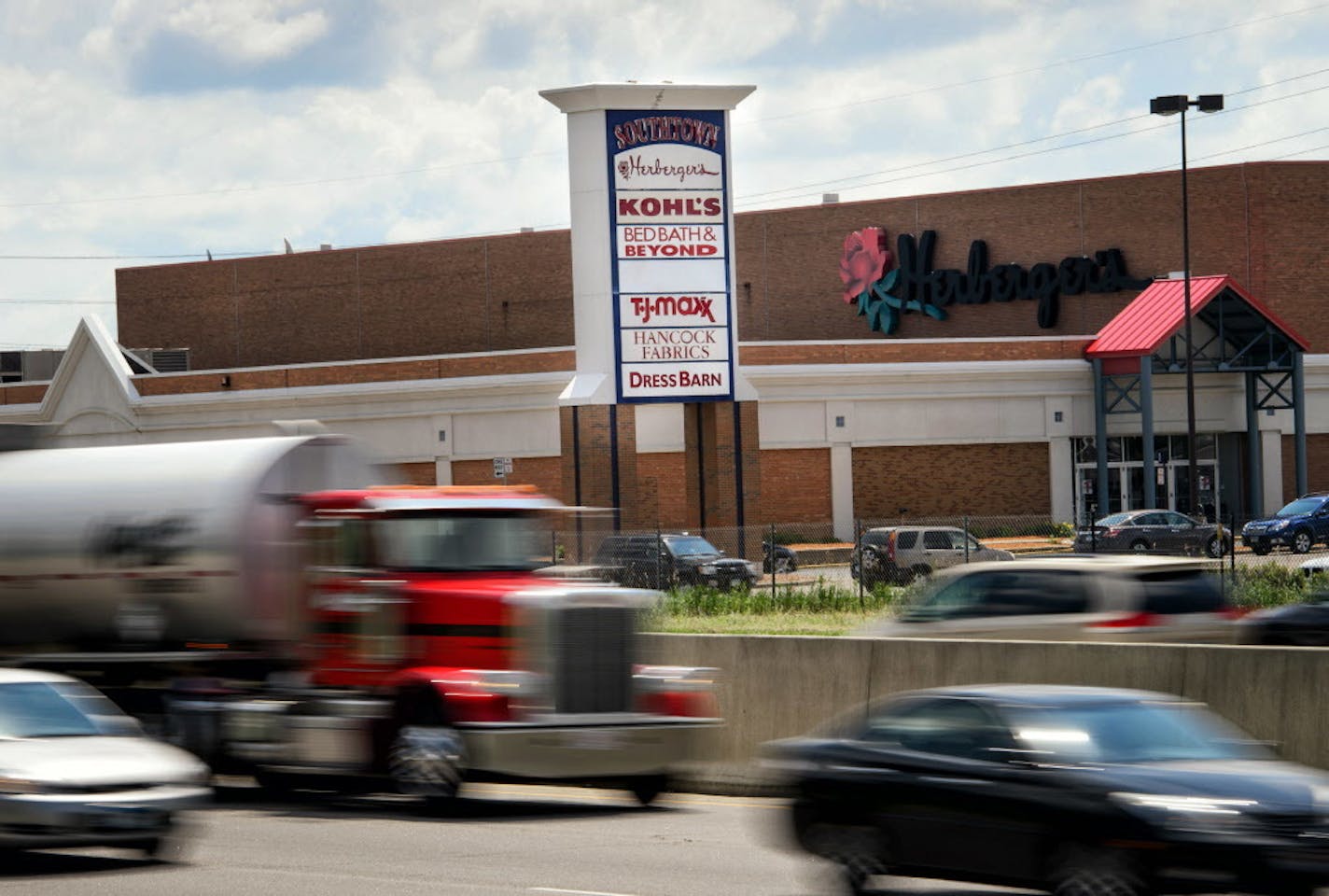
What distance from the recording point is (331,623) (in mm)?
17078

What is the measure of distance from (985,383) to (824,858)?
45.8 meters

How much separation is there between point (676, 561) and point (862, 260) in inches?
1228

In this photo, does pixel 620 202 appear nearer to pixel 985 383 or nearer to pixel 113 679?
pixel 985 383

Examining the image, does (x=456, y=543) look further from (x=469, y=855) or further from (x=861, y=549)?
(x=861, y=549)

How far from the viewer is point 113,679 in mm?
18969

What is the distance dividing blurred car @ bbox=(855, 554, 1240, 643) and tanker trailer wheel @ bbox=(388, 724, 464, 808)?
494 centimetres

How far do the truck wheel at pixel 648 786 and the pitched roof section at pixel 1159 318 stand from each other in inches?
1599

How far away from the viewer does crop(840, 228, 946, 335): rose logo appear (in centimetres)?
6588

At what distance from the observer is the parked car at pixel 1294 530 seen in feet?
154

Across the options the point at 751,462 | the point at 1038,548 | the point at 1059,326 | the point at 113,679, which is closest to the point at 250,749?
the point at 113,679

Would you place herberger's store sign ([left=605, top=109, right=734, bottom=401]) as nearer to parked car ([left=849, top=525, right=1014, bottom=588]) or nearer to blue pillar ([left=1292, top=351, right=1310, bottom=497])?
parked car ([left=849, top=525, right=1014, bottom=588])

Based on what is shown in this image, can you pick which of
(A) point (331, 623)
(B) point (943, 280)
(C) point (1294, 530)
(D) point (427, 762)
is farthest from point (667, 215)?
(D) point (427, 762)

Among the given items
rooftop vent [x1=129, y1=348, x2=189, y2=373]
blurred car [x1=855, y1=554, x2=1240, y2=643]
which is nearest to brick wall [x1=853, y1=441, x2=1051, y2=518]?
rooftop vent [x1=129, y1=348, x2=189, y2=373]

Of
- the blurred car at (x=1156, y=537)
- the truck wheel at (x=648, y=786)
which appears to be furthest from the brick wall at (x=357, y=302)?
the truck wheel at (x=648, y=786)
